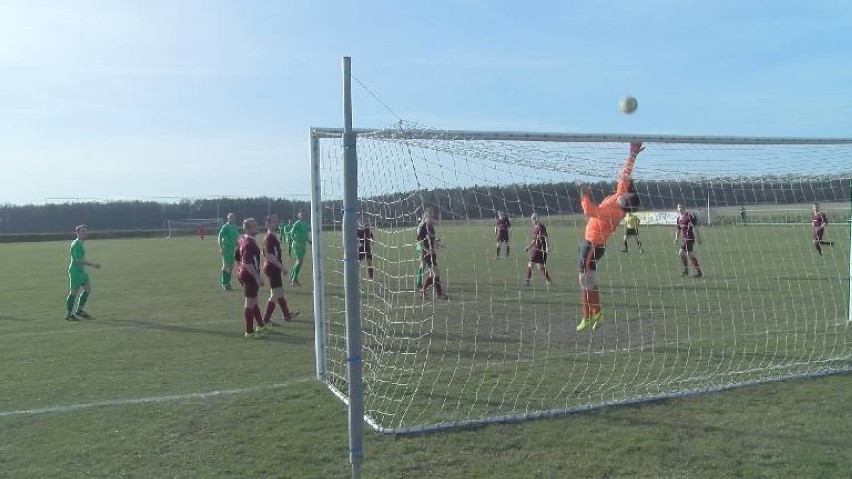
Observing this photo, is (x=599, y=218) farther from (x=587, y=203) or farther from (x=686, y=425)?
(x=686, y=425)

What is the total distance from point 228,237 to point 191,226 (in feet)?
154

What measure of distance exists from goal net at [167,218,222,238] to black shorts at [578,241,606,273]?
5460 cm

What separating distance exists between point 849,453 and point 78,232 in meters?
12.1

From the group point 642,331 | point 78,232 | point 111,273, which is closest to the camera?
point 642,331

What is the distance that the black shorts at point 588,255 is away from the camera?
821cm

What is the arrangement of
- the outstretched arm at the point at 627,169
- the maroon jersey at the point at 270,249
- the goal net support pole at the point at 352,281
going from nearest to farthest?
the goal net support pole at the point at 352,281
the outstretched arm at the point at 627,169
the maroon jersey at the point at 270,249

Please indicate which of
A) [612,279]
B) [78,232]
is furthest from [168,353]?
[612,279]

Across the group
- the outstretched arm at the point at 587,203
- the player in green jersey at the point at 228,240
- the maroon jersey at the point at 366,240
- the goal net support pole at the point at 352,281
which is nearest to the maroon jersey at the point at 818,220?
the outstretched arm at the point at 587,203

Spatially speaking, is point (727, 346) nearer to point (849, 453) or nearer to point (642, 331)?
point (642, 331)

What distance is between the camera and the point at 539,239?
13.8 meters

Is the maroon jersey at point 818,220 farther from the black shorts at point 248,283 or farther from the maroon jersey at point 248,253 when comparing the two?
the black shorts at point 248,283

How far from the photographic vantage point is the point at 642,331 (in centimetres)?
995

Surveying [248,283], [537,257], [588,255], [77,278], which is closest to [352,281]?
[588,255]

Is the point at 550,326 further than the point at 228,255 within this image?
No
